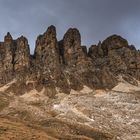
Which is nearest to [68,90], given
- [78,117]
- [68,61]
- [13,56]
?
[68,61]

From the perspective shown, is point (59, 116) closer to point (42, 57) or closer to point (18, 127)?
point (18, 127)

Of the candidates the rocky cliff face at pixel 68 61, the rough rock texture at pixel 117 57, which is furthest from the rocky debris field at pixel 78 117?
the rough rock texture at pixel 117 57

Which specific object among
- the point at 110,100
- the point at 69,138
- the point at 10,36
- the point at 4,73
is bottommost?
the point at 69,138

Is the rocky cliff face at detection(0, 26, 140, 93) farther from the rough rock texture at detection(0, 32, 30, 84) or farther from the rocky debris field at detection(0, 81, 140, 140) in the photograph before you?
the rocky debris field at detection(0, 81, 140, 140)

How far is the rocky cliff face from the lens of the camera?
505 ft

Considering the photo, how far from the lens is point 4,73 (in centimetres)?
16775

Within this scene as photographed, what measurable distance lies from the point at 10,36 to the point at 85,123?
345ft

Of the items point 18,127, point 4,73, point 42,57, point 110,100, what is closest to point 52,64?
point 42,57

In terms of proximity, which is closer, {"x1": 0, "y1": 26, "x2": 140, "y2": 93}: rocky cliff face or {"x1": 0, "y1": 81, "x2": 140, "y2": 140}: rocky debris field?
{"x1": 0, "y1": 81, "x2": 140, "y2": 140}: rocky debris field

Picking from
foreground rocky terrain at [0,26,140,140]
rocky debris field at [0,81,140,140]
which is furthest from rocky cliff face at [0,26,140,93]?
rocky debris field at [0,81,140,140]

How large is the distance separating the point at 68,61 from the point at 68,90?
35475 mm

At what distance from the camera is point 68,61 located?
17775 cm

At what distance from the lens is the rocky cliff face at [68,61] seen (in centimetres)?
15400

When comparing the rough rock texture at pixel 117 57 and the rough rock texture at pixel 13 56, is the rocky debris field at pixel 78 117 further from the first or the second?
the rough rock texture at pixel 117 57
